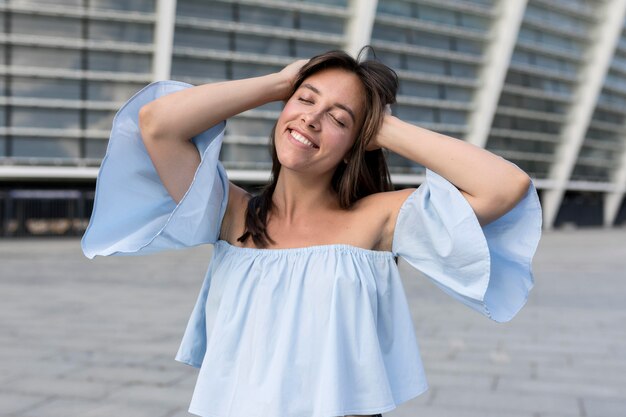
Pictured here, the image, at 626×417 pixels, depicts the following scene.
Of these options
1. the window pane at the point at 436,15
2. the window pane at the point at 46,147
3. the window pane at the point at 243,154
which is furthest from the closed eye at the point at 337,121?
the window pane at the point at 436,15

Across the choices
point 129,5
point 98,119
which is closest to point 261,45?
point 129,5

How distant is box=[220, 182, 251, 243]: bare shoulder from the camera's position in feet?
7.45

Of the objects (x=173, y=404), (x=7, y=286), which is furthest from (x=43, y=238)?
(x=173, y=404)

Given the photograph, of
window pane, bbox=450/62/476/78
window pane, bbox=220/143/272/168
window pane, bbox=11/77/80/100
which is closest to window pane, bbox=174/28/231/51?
window pane, bbox=220/143/272/168

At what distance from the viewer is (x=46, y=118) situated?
35594 millimetres

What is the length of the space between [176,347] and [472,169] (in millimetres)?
5135

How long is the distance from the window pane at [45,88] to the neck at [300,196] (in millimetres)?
35706

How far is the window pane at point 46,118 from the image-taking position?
35.1 metres

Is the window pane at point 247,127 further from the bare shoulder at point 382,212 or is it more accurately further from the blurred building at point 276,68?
the bare shoulder at point 382,212

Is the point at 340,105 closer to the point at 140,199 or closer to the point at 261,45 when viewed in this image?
the point at 140,199

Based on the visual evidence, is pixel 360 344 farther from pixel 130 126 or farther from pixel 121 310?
pixel 121 310

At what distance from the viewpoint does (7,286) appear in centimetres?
1191

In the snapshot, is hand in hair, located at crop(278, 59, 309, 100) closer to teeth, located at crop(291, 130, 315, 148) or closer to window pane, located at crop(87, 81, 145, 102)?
teeth, located at crop(291, 130, 315, 148)

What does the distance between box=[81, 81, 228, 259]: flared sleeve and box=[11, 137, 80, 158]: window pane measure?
34.6m
